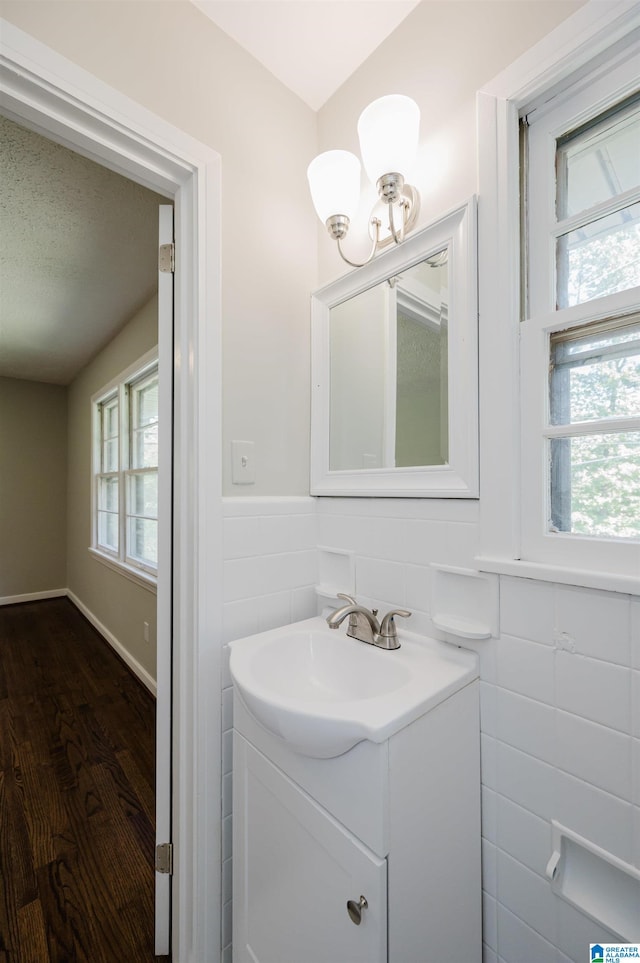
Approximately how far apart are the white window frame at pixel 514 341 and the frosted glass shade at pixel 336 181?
0.32 m

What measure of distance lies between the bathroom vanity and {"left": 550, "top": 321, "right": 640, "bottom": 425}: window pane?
589 mm

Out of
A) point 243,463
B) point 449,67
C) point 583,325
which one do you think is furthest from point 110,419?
point 583,325

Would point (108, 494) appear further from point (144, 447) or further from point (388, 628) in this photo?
point (388, 628)

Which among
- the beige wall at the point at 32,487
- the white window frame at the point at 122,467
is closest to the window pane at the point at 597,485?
the white window frame at the point at 122,467

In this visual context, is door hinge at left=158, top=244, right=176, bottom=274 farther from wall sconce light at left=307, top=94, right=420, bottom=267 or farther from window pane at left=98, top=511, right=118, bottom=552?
window pane at left=98, top=511, right=118, bottom=552

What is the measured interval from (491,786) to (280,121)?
194 cm

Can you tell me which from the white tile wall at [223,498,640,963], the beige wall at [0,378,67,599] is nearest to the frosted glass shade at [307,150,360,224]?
the white tile wall at [223,498,640,963]

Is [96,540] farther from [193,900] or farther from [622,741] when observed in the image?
[622,741]

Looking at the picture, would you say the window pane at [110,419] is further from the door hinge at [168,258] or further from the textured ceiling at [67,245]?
the door hinge at [168,258]

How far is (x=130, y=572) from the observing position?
9.47 feet

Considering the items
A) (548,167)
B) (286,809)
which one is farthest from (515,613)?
(548,167)

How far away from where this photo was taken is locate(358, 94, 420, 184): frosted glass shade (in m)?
0.94

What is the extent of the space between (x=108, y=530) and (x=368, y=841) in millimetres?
3748

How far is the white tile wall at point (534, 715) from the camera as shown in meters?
0.72
